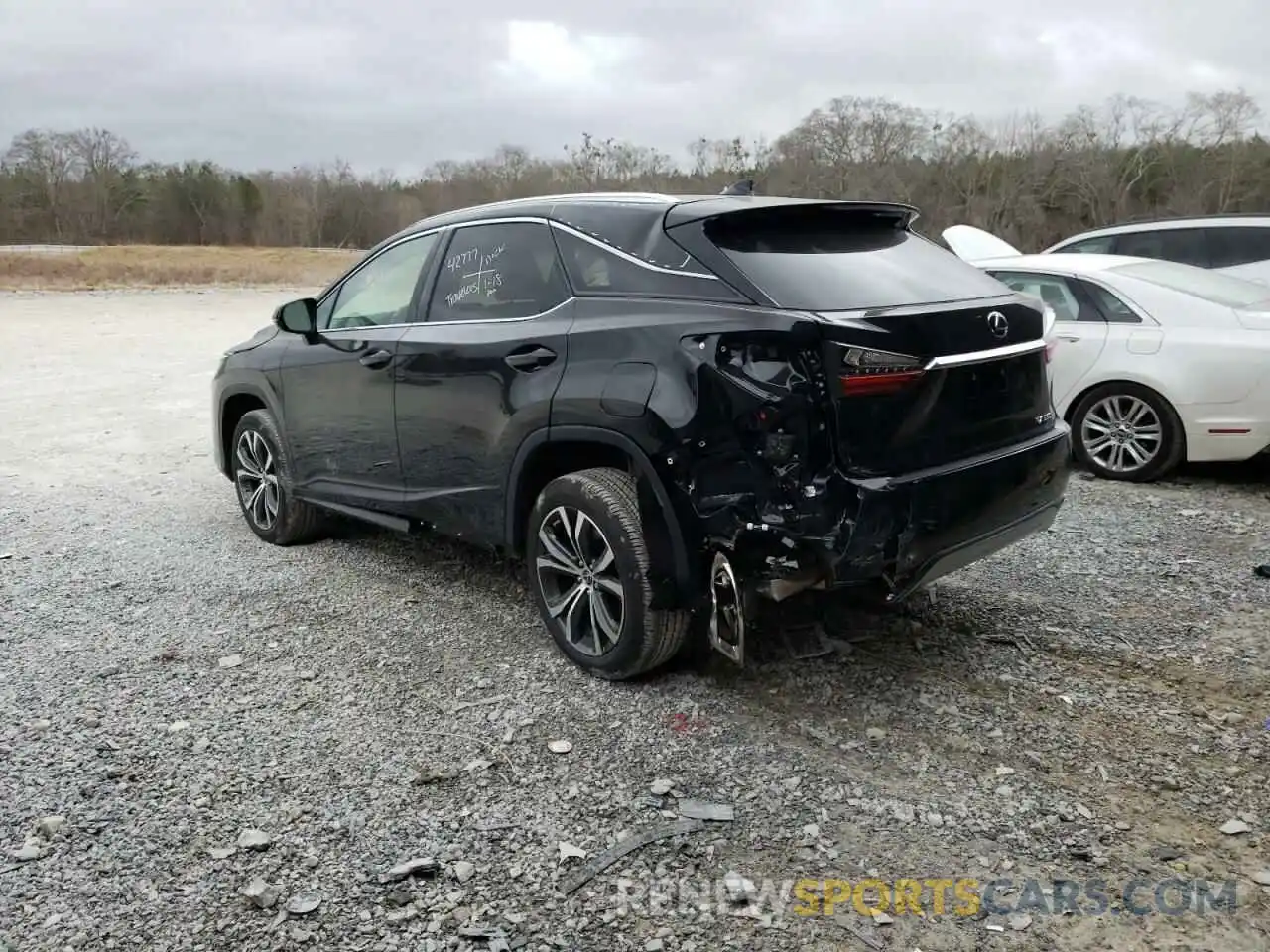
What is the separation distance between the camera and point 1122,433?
669cm

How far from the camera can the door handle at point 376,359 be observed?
182 inches

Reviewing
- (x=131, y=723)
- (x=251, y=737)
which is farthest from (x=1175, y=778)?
(x=131, y=723)

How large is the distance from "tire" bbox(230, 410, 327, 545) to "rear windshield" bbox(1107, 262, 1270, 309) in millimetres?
5521

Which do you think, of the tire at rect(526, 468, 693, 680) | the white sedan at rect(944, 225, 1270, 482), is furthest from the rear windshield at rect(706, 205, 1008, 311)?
the white sedan at rect(944, 225, 1270, 482)

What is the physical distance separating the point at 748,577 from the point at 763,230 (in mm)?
1268

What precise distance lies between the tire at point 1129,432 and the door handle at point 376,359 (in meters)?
4.60

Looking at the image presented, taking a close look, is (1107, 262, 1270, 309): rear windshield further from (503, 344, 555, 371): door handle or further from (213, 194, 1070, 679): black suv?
(503, 344, 555, 371): door handle

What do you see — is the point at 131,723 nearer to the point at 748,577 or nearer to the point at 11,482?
the point at 748,577

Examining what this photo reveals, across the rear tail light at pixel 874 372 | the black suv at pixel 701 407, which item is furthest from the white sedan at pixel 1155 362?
the rear tail light at pixel 874 372

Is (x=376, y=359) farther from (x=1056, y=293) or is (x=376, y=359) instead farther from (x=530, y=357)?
(x=1056, y=293)

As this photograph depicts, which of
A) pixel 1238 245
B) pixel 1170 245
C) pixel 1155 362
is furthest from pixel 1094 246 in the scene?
pixel 1155 362

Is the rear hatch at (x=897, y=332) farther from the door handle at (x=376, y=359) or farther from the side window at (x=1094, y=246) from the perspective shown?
the side window at (x=1094, y=246)

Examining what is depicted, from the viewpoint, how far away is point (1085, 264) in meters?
7.13

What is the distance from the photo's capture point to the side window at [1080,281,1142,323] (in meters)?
6.70
